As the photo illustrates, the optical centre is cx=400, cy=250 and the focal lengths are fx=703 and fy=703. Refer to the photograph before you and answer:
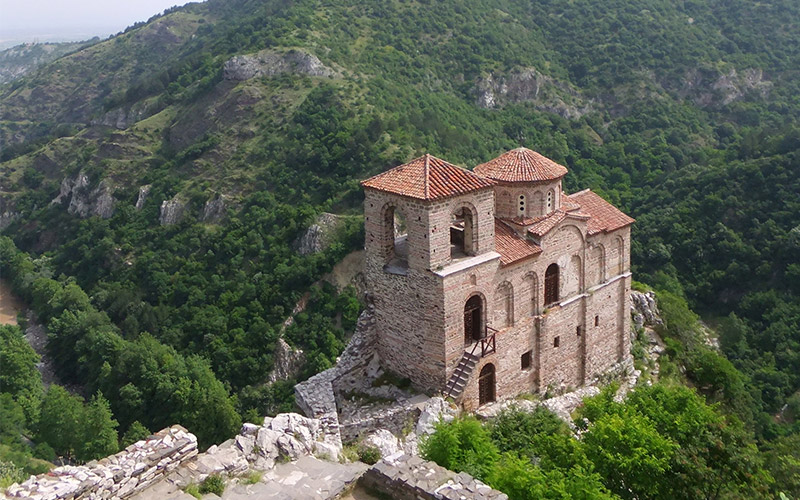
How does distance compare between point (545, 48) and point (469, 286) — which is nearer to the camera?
point (469, 286)

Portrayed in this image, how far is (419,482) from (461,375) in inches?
312

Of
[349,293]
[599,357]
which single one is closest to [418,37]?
[349,293]

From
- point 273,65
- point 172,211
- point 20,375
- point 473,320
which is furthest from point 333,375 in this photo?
point 273,65

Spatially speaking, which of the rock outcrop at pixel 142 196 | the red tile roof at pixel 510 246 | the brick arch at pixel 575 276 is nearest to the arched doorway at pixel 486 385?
the red tile roof at pixel 510 246

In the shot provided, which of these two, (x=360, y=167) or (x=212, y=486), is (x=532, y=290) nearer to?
(x=212, y=486)

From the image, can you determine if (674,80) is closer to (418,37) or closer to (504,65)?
(504,65)

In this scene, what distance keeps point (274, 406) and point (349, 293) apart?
9.99 m

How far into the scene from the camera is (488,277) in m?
21.3

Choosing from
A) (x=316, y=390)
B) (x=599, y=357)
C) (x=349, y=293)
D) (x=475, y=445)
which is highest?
(x=475, y=445)

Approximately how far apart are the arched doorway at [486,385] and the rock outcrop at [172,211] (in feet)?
149

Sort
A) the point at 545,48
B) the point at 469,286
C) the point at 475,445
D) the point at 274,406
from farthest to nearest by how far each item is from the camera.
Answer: the point at 545,48
the point at 274,406
the point at 469,286
the point at 475,445

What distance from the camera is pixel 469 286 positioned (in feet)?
68.1

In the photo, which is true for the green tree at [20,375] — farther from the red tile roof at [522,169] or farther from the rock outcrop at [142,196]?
the red tile roof at [522,169]

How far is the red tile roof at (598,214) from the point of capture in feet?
83.8
